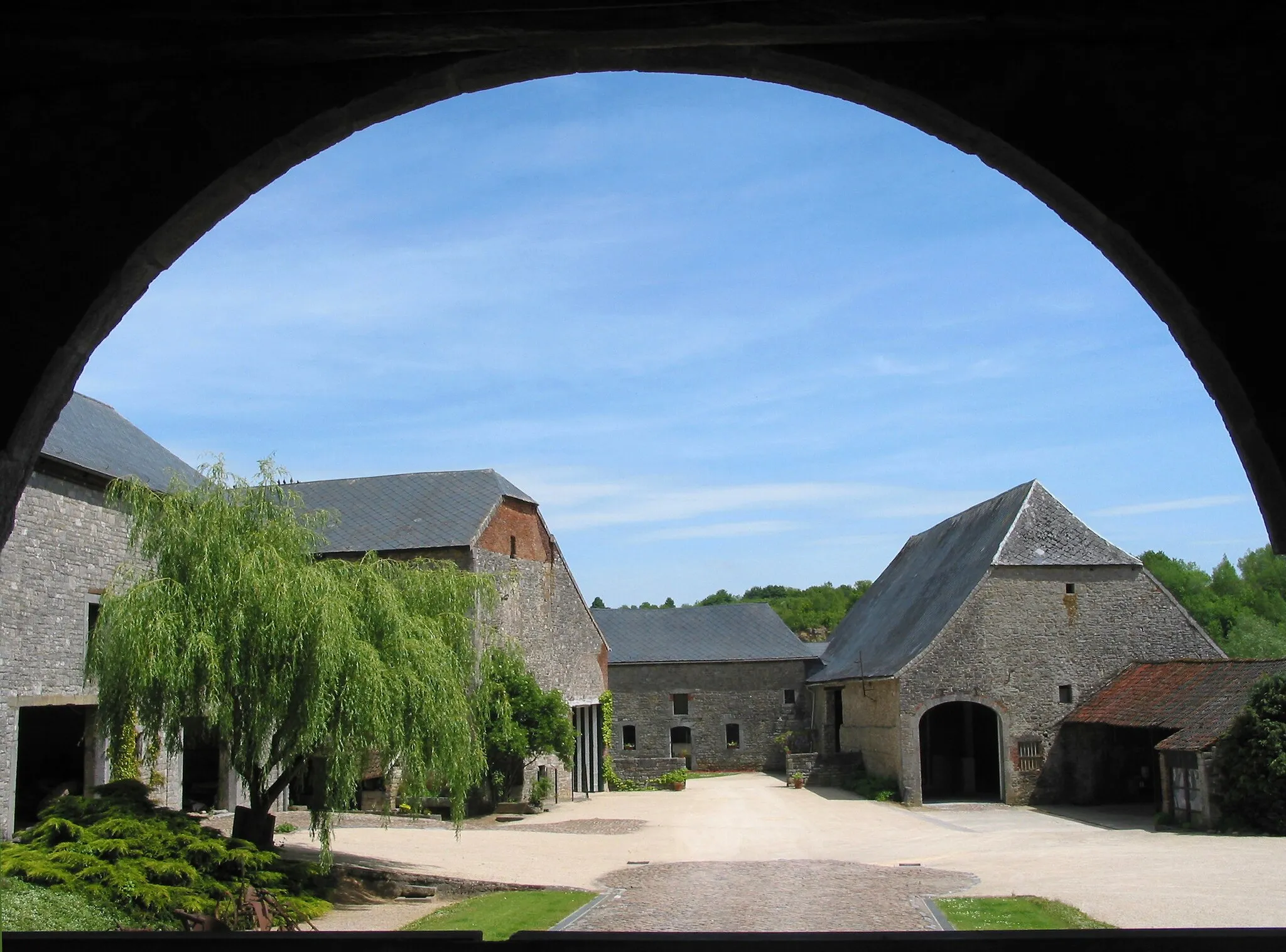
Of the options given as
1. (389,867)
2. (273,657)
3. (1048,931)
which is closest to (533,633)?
(389,867)

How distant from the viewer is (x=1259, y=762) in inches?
606

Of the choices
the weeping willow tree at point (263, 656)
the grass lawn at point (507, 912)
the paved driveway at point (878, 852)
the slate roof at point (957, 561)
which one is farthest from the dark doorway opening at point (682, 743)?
the grass lawn at point (507, 912)

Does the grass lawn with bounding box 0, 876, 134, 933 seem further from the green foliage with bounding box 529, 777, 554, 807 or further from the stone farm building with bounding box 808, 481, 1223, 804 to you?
the stone farm building with bounding box 808, 481, 1223, 804

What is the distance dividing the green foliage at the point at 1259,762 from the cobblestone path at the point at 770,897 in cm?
541

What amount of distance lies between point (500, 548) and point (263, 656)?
36.6ft

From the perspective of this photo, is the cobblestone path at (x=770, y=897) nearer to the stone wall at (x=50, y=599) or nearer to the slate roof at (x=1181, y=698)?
the slate roof at (x=1181, y=698)

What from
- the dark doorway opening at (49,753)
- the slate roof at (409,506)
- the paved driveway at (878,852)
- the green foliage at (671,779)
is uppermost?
the slate roof at (409,506)

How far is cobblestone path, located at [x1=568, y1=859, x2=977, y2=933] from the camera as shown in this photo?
970 centimetres

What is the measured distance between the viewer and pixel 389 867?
43.0ft

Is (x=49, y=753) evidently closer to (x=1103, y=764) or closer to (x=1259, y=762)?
(x=1259, y=762)

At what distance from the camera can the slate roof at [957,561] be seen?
73.3 feet

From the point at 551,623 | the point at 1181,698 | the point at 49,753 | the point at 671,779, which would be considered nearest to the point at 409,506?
the point at 551,623

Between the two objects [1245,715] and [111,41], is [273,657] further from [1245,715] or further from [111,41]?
[1245,715]

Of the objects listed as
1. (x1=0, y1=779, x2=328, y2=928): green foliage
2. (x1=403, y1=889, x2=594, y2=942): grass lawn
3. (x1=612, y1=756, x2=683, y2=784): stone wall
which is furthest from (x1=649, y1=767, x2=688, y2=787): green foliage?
(x1=0, y1=779, x2=328, y2=928): green foliage
